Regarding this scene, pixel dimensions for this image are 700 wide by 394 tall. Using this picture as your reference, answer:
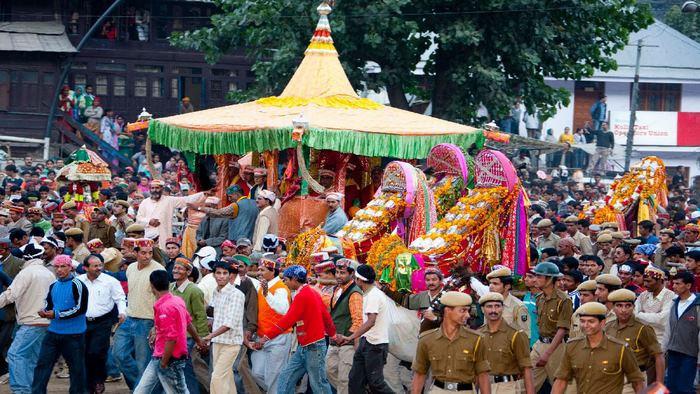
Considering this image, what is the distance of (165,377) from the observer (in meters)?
13.1

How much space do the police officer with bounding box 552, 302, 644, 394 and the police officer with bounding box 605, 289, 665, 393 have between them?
1.03 metres

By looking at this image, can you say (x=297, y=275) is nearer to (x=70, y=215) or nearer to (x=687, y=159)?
(x=70, y=215)

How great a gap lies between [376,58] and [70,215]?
A: 1150 cm

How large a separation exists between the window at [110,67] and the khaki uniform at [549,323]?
87.6 feet

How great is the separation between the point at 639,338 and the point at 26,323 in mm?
6094

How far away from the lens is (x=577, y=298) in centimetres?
1341

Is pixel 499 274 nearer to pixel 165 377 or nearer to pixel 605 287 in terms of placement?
pixel 605 287

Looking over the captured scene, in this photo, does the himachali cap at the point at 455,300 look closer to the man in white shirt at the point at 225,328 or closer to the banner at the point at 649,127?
the man in white shirt at the point at 225,328

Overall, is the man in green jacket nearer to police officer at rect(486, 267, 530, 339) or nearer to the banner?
police officer at rect(486, 267, 530, 339)

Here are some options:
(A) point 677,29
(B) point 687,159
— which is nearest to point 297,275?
(B) point 687,159

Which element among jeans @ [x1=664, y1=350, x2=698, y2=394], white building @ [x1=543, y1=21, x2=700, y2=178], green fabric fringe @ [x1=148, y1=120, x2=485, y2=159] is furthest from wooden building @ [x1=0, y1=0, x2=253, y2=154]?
jeans @ [x1=664, y1=350, x2=698, y2=394]

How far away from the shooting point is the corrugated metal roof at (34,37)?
116 ft

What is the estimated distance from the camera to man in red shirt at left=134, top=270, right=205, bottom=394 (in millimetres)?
12914

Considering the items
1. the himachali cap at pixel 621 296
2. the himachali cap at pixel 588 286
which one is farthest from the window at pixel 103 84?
the himachali cap at pixel 621 296
